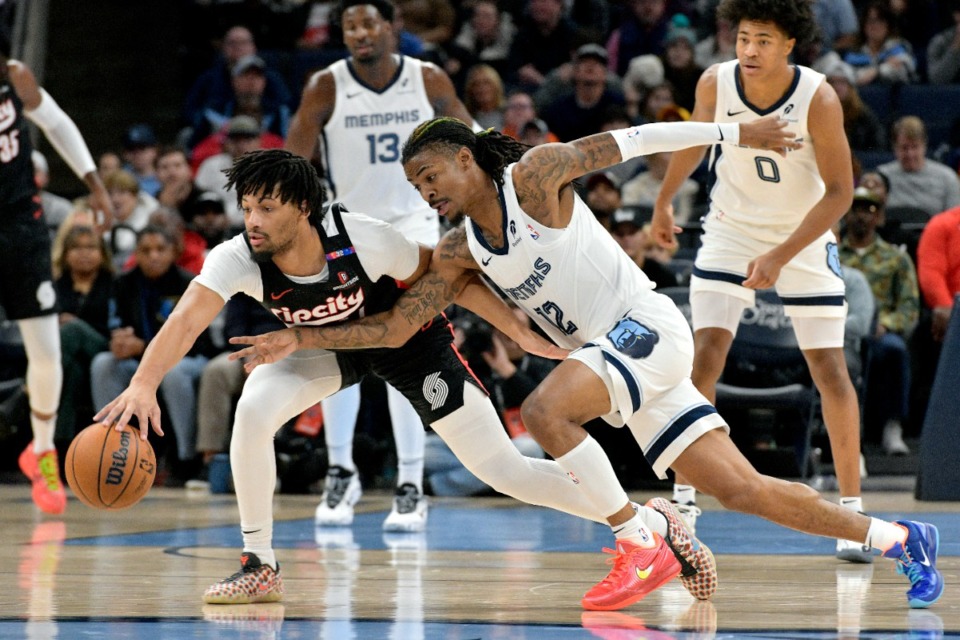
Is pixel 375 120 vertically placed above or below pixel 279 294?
above

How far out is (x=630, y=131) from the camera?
4910 mm

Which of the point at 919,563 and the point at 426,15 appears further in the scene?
the point at 426,15

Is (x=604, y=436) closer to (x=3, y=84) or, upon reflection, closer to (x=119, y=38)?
(x=3, y=84)

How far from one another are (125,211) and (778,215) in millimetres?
6980

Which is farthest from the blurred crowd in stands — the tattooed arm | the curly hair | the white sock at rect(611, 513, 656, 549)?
the white sock at rect(611, 513, 656, 549)

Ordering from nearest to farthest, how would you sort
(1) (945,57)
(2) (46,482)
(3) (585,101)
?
(2) (46,482), (3) (585,101), (1) (945,57)

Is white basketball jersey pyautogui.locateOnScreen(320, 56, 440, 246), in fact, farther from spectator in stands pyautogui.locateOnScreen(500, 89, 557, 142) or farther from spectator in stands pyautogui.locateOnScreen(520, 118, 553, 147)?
spectator in stands pyautogui.locateOnScreen(500, 89, 557, 142)

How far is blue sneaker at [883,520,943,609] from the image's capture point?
453 cm

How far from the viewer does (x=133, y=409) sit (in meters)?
4.37

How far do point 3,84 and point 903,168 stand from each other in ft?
21.2

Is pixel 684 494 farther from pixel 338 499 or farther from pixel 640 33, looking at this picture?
pixel 640 33

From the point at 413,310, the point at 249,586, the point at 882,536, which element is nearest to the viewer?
the point at 882,536

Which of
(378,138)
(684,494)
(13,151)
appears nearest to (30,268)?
(13,151)

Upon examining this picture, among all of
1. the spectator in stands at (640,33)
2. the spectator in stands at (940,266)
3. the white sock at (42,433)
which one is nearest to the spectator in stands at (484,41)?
the spectator in stands at (640,33)
